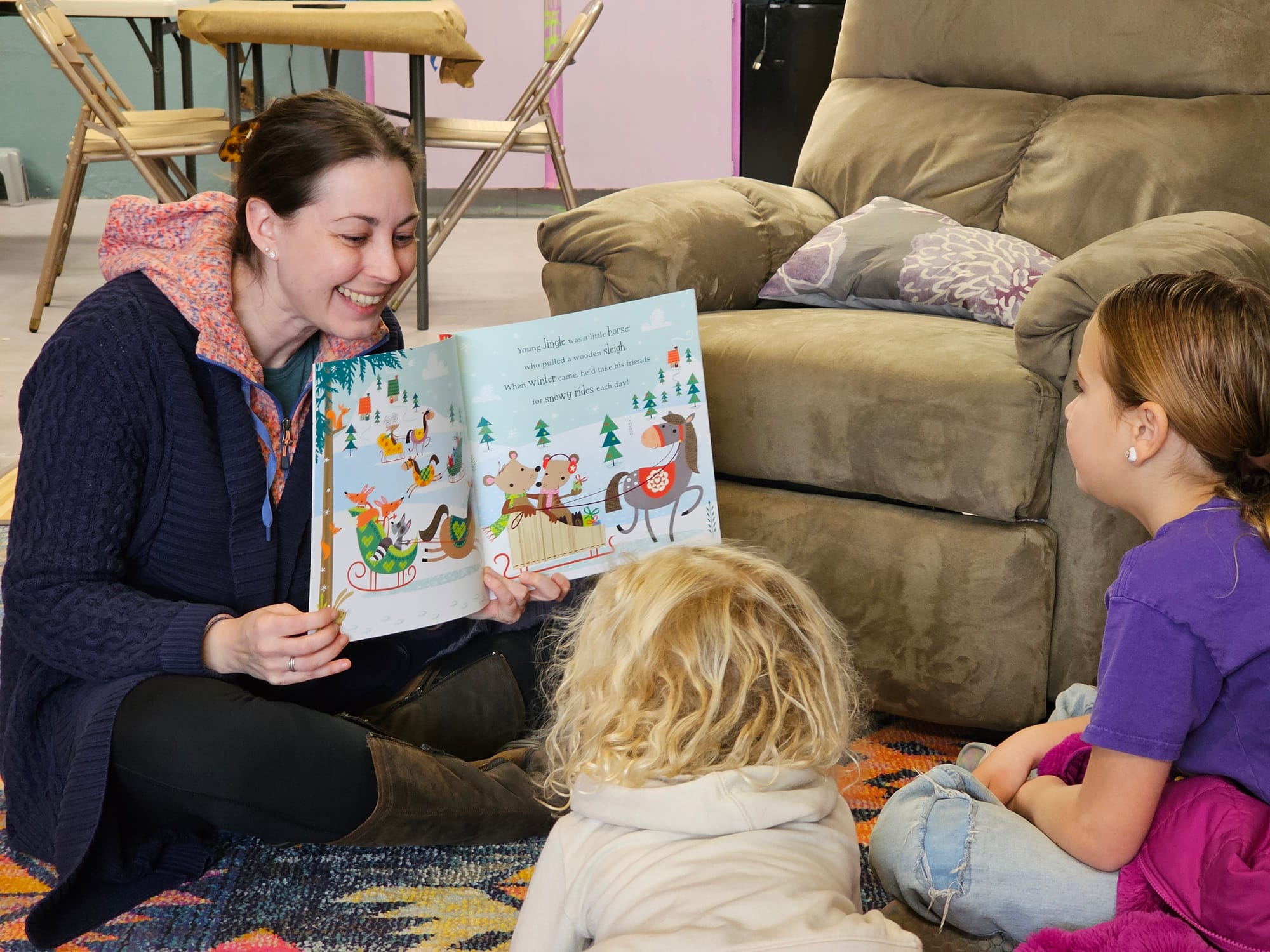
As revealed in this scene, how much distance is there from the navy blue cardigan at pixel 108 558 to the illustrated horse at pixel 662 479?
0.37 metres

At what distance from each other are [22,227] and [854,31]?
419 cm

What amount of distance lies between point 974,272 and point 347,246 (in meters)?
1.04

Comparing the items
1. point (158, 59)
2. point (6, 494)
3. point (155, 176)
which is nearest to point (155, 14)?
point (158, 59)

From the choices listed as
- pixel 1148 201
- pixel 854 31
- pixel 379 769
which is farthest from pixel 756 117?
pixel 379 769

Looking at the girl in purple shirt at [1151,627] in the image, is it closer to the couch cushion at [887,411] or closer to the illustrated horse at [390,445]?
the couch cushion at [887,411]

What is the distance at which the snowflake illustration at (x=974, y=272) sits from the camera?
1873 millimetres

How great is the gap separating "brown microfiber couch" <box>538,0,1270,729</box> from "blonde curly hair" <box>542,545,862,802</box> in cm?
67

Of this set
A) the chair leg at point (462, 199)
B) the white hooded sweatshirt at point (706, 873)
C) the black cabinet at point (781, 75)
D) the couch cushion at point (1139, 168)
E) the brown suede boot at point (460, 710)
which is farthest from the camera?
the chair leg at point (462, 199)

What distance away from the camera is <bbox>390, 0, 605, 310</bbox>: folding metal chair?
380 centimetres

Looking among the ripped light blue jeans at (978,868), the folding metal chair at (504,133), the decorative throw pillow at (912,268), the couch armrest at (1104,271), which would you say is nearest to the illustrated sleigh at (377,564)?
the ripped light blue jeans at (978,868)

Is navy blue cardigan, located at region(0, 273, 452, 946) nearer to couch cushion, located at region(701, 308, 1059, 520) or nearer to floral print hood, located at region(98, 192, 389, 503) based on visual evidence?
floral print hood, located at region(98, 192, 389, 503)

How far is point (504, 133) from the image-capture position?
12.6ft

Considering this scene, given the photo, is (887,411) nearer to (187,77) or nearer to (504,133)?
(504,133)

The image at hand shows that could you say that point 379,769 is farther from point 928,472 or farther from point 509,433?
point 928,472
